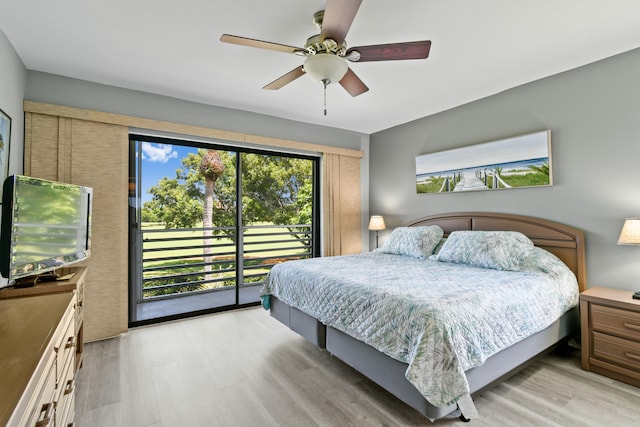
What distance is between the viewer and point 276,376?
2379mm

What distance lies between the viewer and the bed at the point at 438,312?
164 centimetres

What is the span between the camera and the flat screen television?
1.67 m

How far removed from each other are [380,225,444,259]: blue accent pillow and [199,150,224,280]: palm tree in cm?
234

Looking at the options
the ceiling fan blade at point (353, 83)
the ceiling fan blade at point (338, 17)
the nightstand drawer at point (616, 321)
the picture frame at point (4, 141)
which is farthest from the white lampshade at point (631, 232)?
the picture frame at point (4, 141)

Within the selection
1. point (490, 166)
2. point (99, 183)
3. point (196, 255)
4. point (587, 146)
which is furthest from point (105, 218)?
point (587, 146)

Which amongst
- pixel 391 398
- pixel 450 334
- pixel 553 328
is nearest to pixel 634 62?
pixel 553 328

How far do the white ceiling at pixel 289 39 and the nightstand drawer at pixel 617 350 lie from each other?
2.28 metres

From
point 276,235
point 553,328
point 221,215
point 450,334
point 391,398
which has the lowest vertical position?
point 391,398

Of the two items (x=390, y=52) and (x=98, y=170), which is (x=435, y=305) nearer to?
(x=390, y=52)

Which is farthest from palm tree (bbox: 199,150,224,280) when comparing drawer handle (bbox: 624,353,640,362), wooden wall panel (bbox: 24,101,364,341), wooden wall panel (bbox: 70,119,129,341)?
drawer handle (bbox: 624,353,640,362)

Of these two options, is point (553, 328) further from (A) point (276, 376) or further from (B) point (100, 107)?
(B) point (100, 107)

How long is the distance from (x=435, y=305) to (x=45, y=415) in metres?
1.74

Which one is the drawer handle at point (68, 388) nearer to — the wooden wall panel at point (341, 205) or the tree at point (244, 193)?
the tree at point (244, 193)

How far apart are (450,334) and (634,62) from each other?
9.24 feet
